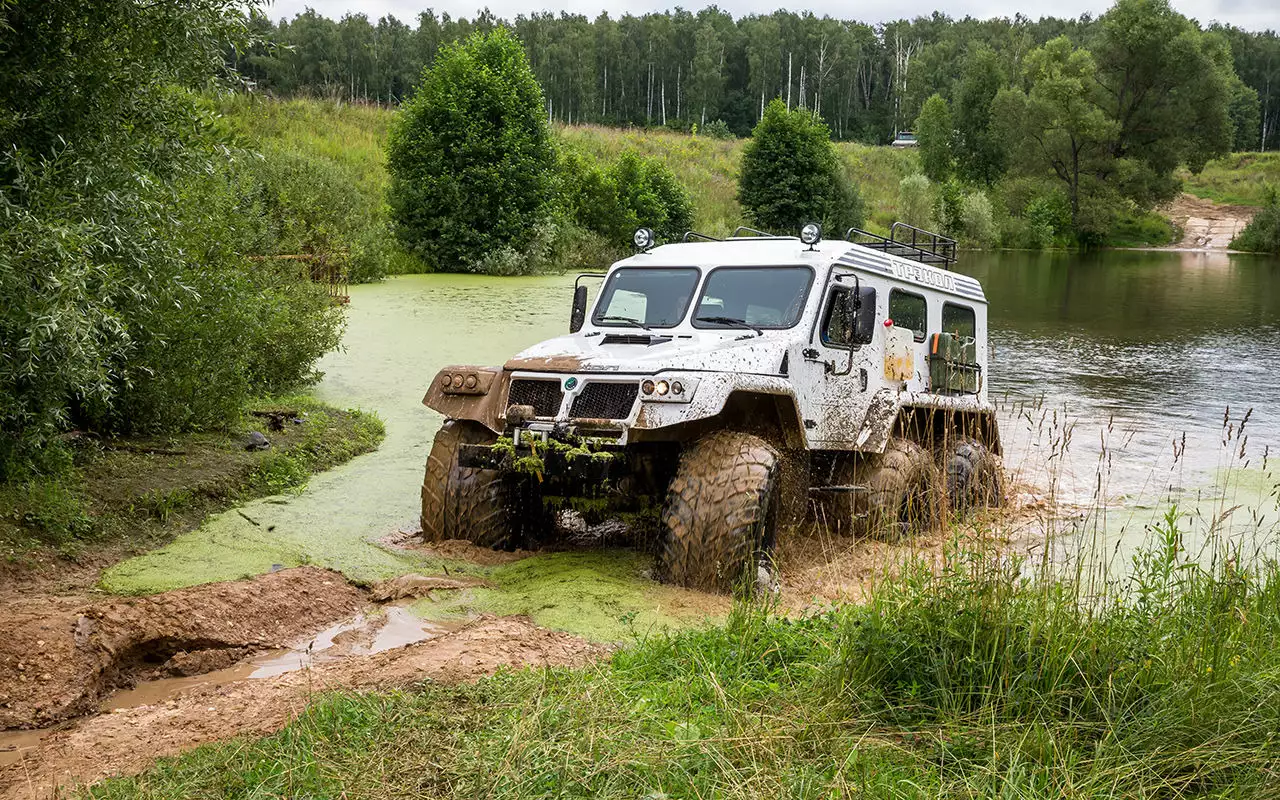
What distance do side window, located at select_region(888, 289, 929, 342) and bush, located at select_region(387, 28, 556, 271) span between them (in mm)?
21081

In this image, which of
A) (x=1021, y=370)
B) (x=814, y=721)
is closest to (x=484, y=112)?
(x=1021, y=370)

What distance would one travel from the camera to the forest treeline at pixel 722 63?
93.0 meters

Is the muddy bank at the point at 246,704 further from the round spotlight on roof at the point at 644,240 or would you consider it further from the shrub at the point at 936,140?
the shrub at the point at 936,140

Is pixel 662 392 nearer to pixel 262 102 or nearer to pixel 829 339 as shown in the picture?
pixel 829 339

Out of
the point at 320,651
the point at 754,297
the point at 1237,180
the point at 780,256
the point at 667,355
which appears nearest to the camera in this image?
the point at 320,651

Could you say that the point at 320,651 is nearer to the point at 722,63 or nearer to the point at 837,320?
the point at 837,320

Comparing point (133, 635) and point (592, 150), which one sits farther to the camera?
point (592, 150)

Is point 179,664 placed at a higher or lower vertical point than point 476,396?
lower

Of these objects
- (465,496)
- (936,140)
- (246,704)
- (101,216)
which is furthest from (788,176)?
(246,704)

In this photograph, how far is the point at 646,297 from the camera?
9.70m

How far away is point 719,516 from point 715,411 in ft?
2.29

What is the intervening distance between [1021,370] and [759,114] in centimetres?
8824

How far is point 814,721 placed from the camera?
4793mm

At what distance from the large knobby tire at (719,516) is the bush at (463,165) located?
78.3 ft
